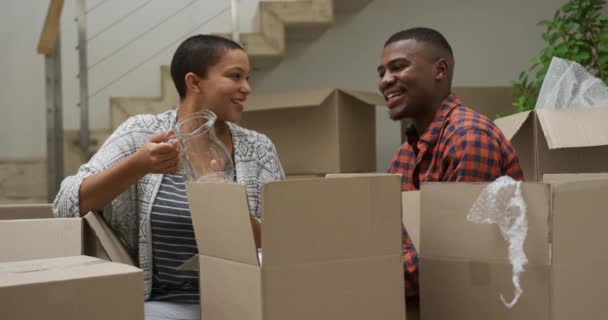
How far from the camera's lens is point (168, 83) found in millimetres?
3414

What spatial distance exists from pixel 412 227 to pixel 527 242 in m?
0.21

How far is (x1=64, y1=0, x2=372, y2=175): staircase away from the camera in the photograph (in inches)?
133

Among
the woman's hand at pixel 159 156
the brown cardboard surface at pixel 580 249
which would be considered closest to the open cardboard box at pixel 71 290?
the woman's hand at pixel 159 156

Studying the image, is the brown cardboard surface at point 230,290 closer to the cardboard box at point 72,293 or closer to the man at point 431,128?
the cardboard box at point 72,293

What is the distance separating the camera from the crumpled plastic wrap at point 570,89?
2.01 m

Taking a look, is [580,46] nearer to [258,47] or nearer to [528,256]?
[258,47]

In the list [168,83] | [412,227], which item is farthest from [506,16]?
[412,227]

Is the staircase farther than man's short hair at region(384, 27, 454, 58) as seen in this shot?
Yes

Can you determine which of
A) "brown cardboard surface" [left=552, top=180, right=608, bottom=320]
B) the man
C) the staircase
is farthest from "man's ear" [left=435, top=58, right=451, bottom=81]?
the staircase

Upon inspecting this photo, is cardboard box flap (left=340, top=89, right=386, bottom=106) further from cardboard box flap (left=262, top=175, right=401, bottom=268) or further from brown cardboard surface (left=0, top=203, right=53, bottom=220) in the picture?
cardboard box flap (left=262, top=175, right=401, bottom=268)

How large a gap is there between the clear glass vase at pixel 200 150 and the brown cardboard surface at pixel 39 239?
241 mm

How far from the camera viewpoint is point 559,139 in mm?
1774

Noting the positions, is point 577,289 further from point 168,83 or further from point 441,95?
point 168,83

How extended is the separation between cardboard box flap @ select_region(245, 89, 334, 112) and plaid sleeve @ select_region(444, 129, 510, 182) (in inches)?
51.4
